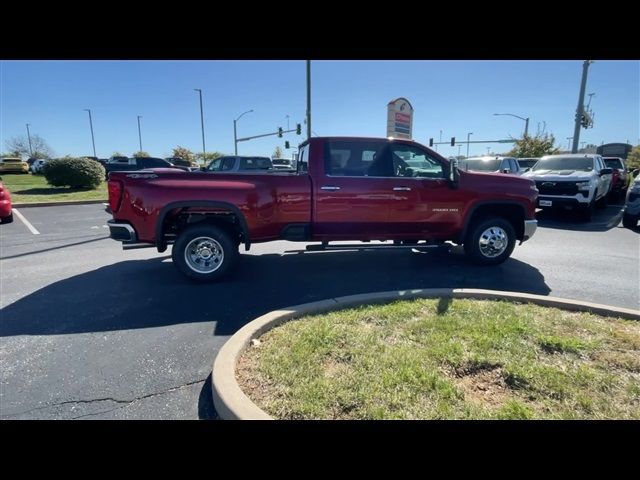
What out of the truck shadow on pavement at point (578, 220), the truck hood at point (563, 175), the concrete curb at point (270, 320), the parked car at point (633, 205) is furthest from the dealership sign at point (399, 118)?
the concrete curb at point (270, 320)

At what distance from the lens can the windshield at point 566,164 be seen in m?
11.5

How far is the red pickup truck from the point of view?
495 cm

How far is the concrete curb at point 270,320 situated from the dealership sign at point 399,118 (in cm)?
1324

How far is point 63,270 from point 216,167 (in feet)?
34.0

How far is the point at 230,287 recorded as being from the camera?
198 inches

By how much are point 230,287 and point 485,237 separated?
406 centimetres

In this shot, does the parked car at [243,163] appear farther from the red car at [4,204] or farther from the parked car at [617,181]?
the parked car at [617,181]

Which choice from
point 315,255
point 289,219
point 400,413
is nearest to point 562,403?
point 400,413

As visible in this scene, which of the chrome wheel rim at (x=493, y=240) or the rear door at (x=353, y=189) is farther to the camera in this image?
the chrome wheel rim at (x=493, y=240)

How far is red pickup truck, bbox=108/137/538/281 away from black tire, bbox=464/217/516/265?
0.02 m

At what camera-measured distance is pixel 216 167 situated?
51.2ft

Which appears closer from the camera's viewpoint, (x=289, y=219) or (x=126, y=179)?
(x=126, y=179)
